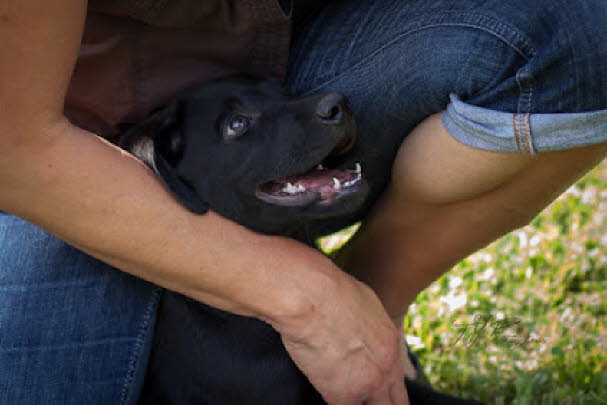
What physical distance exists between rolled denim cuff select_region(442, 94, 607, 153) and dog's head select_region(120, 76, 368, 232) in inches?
12.1

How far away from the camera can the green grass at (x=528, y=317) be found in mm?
2602

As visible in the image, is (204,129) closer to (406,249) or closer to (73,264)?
(73,264)

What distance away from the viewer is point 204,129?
2215 mm

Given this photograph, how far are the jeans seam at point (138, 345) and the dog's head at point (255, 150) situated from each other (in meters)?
0.30

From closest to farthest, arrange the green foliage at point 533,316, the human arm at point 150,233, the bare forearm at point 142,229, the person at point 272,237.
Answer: the human arm at point 150,233 → the bare forearm at point 142,229 → the person at point 272,237 → the green foliage at point 533,316

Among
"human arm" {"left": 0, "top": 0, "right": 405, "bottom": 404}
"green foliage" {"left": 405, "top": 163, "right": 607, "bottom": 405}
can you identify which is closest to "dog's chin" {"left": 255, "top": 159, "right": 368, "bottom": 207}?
"human arm" {"left": 0, "top": 0, "right": 405, "bottom": 404}

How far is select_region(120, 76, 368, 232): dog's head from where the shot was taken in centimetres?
206

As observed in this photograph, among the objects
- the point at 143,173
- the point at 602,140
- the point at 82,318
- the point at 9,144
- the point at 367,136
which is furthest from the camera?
the point at 367,136

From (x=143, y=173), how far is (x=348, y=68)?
68 cm

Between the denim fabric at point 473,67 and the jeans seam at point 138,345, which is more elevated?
the denim fabric at point 473,67

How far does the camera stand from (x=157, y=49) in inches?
85.1

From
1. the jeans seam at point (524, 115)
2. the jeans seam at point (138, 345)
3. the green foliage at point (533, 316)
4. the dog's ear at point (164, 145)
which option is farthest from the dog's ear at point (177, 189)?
the green foliage at point (533, 316)

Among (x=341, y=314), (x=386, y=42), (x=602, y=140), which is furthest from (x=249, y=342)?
(x=602, y=140)

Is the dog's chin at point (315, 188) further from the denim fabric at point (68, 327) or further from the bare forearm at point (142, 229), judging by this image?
the denim fabric at point (68, 327)
